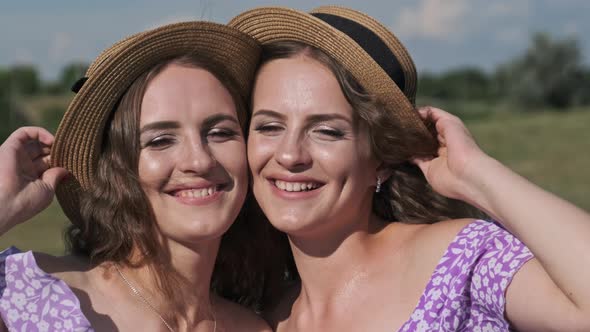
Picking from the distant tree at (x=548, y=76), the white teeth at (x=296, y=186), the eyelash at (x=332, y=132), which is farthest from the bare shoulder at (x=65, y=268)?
the distant tree at (x=548, y=76)

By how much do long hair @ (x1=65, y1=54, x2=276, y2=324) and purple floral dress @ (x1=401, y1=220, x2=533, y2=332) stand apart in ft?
3.76

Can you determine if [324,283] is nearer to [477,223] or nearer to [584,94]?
[477,223]

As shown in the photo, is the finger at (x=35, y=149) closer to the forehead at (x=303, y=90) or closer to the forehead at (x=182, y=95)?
the forehead at (x=182, y=95)

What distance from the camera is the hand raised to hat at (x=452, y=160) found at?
3.28 meters

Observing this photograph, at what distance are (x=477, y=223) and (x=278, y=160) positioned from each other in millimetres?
912

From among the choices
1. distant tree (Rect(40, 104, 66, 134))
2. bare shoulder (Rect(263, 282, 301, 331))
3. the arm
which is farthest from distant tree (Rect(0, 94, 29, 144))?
the arm

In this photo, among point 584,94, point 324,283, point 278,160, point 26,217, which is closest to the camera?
point 26,217

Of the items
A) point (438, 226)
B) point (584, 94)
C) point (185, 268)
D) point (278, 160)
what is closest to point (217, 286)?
point (185, 268)

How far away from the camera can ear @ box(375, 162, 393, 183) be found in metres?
3.86

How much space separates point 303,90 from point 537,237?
4.14 ft

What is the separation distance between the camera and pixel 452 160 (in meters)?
3.41

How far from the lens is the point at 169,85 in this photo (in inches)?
139

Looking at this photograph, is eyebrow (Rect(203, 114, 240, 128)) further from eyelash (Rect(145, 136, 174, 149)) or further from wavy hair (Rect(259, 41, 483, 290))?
wavy hair (Rect(259, 41, 483, 290))

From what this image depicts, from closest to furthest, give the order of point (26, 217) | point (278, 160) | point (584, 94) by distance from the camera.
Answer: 1. point (26, 217)
2. point (278, 160)
3. point (584, 94)
